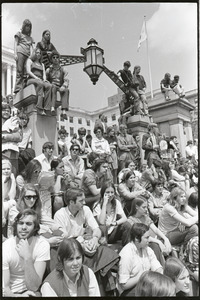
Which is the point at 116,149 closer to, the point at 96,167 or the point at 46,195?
the point at 96,167

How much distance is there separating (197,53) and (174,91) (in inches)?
366

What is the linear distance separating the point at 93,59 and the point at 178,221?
3.26 metres

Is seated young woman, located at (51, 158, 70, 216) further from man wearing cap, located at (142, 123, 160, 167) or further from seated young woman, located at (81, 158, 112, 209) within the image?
man wearing cap, located at (142, 123, 160, 167)

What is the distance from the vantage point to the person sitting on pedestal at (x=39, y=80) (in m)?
6.52

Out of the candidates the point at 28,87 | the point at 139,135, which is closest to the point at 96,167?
the point at 28,87

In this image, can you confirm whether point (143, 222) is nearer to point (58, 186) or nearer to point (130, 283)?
point (130, 283)

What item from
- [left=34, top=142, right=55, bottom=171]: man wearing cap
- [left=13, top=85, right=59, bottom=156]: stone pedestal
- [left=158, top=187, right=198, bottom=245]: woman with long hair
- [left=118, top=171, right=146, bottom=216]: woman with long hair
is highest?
[left=13, top=85, right=59, bottom=156]: stone pedestal

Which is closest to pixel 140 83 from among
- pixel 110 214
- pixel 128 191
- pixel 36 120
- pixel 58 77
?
pixel 58 77

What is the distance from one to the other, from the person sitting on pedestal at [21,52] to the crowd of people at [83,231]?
35mm

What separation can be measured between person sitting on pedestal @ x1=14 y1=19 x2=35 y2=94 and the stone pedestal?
0.82ft

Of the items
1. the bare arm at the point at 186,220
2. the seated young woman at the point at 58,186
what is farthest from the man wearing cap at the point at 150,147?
the bare arm at the point at 186,220

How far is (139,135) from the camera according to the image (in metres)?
11.2

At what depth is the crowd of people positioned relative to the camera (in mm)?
2768

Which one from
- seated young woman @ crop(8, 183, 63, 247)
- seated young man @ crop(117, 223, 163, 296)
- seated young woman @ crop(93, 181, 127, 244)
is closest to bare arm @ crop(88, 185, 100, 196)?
seated young woman @ crop(93, 181, 127, 244)
